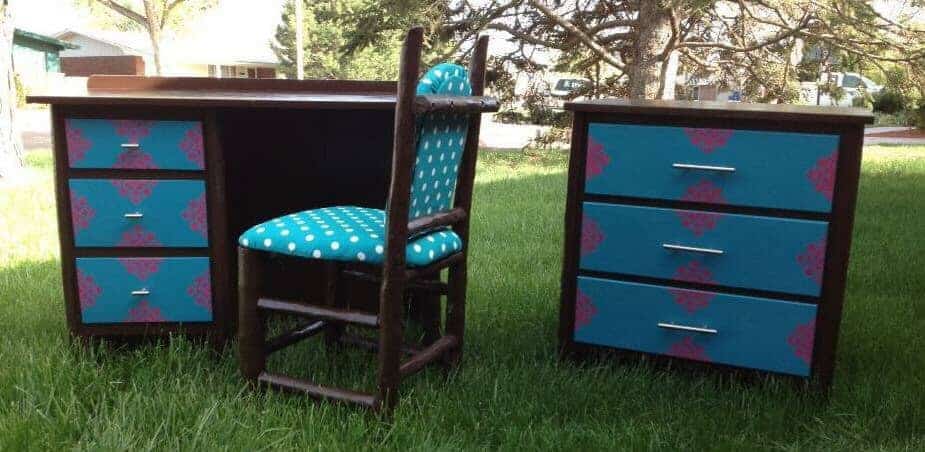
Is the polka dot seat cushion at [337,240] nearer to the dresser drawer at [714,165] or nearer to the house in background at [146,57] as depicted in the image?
the dresser drawer at [714,165]

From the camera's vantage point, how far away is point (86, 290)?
2.48 metres

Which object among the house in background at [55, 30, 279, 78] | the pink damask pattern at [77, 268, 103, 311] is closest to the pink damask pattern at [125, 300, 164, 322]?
the pink damask pattern at [77, 268, 103, 311]

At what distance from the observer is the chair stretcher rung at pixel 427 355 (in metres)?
2.13

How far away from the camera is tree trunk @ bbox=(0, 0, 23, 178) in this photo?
697cm

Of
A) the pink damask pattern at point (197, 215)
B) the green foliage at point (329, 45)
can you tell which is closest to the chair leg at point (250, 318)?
the pink damask pattern at point (197, 215)

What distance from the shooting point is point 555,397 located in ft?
7.57

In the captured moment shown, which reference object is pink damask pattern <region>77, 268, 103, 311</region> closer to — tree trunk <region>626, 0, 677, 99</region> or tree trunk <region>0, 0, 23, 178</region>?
tree trunk <region>0, 0, 23, 178</region>

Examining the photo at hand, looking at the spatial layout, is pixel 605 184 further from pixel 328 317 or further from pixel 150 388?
pixel 150 388

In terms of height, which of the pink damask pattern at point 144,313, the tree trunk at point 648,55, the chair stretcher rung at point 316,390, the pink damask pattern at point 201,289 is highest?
the tree trunk at point 648,55

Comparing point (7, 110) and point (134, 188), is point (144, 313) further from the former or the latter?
point (7, 110)

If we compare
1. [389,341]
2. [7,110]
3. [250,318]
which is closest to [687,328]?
[389,341]

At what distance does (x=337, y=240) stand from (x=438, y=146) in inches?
14.6

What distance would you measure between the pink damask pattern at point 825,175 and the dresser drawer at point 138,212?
1825 mm

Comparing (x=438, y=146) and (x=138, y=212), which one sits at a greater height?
(x=438, y=146)
